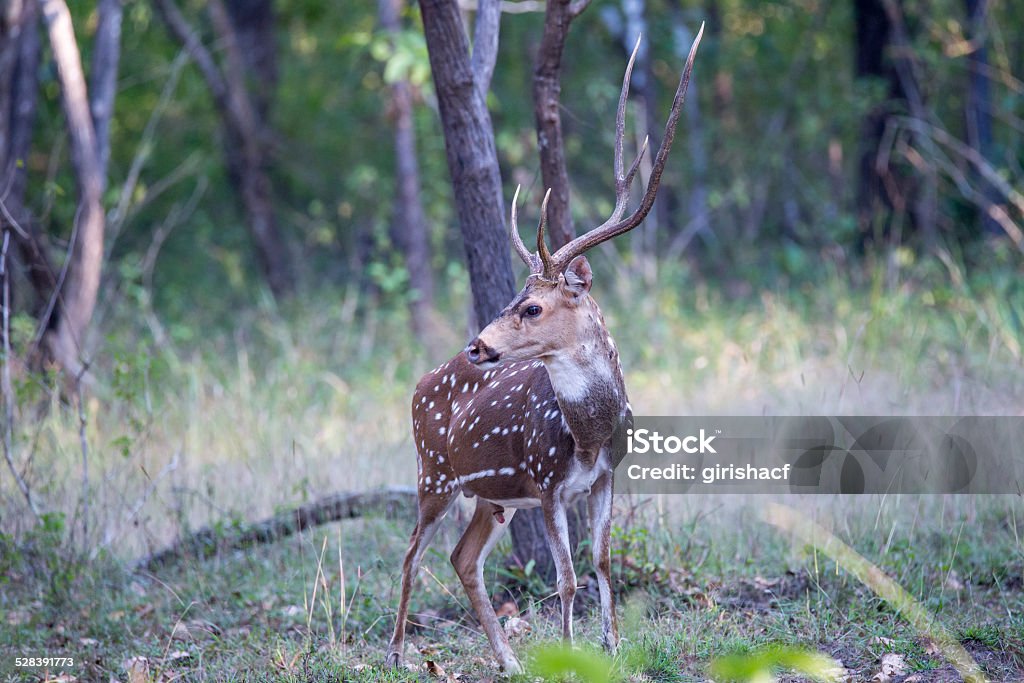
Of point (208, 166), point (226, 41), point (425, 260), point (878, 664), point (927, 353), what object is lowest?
point (878, 664)

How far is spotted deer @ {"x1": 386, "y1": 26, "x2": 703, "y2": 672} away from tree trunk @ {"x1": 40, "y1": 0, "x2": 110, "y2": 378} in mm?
4610

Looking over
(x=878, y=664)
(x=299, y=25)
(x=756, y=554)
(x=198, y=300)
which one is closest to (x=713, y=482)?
(x=756, y=554)

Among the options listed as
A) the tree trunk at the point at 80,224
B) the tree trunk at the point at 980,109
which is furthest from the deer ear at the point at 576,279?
the tree trunk at the point at 980,109

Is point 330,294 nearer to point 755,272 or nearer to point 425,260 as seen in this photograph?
point 425,260

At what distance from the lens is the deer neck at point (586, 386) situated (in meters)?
4.14

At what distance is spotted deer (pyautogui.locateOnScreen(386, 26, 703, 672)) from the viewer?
4.05 meters

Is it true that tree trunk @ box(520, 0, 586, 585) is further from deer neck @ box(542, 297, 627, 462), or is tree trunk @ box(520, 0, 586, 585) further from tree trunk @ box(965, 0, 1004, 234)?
tree trunk @ box(965, 0, 1004, 234)

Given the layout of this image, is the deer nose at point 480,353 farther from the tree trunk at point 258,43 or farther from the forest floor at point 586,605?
the tree trunk at point 258,43

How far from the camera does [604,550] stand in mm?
4250

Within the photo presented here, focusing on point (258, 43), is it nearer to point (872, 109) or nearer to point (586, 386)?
point (872, 109)

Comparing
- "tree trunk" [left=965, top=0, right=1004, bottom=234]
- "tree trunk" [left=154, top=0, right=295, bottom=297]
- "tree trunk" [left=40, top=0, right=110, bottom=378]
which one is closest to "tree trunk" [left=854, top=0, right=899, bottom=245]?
"tree trunk" [left=965, top=0, right=1004, bottom=234]

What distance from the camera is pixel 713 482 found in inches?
260

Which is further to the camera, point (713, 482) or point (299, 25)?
point (299, 25)

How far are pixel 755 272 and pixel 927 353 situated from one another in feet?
17.2
